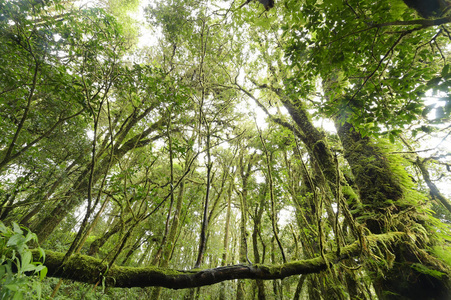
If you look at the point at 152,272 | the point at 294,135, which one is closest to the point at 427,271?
the point at 294,135

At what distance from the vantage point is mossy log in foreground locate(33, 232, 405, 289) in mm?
1665

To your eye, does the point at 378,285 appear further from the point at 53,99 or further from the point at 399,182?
the point at 53,99

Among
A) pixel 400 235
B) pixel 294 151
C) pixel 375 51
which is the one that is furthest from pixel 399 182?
pixel 294 151

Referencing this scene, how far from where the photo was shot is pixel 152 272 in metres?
1.78

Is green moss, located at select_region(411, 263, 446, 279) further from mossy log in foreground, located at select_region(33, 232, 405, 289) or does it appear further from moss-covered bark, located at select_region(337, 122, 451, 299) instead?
mossy log in foreground, located at select_region(33, 232, 405, 289)

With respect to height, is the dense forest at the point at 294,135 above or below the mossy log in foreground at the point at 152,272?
above

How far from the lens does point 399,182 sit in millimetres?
2961

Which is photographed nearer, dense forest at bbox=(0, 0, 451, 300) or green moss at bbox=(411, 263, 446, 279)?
dense forest at bbox=(0, 0, 451, 300)

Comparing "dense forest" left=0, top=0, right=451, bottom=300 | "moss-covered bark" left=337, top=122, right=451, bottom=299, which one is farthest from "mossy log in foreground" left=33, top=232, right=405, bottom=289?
"moss-covered bark" left=337, top=122, right=451, bottom=299

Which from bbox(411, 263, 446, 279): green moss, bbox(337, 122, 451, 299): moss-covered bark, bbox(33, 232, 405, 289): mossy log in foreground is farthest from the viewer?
bbox(337, 122, 451, 299): moss-covered bark

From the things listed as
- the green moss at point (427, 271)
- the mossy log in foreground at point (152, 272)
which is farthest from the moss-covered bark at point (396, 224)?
the mossy log in foreground at point (152, 272)

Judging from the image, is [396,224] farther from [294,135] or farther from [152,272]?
[152,272]

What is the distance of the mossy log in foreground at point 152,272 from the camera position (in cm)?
167

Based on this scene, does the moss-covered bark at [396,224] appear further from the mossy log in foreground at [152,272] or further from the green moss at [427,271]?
the mossy log in foreground at [152,272]
